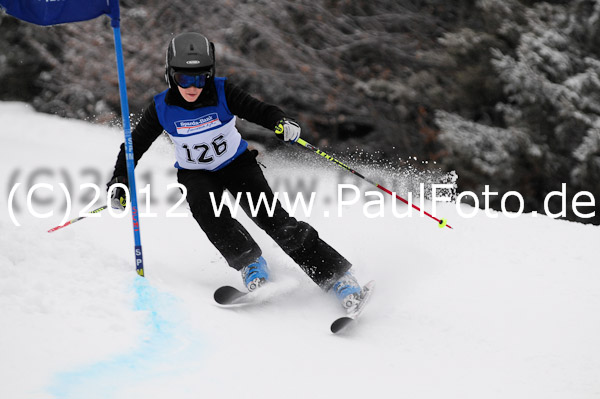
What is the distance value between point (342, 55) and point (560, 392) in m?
6.27

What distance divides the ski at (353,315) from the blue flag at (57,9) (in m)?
2.16

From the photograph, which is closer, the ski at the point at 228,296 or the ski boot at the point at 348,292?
the ski at the point at 228,296

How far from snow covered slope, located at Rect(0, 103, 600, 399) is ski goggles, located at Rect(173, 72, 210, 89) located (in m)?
1.12

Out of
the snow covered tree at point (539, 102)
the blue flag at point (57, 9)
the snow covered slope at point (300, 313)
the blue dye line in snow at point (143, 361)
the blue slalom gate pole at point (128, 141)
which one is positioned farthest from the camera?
the snow covered tree at point (539, 102)

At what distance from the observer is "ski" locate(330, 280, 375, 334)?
12.4ft

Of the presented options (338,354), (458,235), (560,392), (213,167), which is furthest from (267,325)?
(458,235)

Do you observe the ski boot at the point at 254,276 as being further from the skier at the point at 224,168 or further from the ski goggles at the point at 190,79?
the ski goggles at the point at 190,79

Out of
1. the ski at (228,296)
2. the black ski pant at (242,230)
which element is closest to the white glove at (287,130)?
the black ski pant at (242,230)

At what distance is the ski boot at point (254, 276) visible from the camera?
4145 mm

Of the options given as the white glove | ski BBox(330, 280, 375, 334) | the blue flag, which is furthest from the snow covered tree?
the blue flag

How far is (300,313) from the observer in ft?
13.6

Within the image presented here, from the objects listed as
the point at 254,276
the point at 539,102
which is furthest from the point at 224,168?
the point at 539,102

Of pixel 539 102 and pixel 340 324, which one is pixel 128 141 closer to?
pixel 340 324

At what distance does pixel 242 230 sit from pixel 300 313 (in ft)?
2.09
